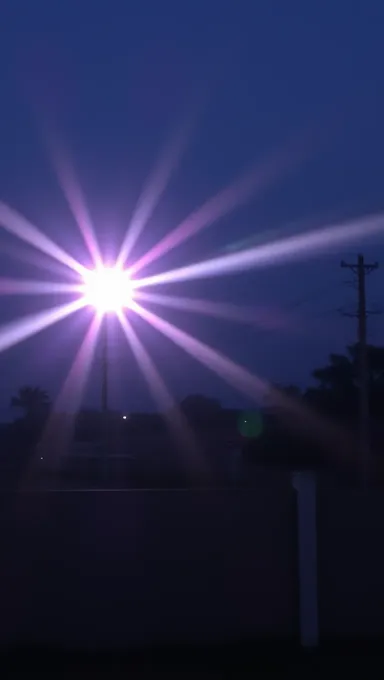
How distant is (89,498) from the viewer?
35.2ft

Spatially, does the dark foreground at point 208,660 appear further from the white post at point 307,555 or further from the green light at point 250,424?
the green light at point 250,424

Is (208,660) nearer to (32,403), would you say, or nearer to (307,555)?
(307,555)

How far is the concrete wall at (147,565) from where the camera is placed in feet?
34.7

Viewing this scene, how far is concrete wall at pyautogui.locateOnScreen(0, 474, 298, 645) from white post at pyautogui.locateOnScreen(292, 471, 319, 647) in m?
0.12

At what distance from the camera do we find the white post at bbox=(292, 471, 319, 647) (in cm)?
1078

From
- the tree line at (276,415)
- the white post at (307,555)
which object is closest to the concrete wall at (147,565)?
the white post at (307,555)

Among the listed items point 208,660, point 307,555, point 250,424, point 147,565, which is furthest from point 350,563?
point 250,424

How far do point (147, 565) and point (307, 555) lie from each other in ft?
5.05

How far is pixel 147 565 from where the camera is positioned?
10742 millimetres

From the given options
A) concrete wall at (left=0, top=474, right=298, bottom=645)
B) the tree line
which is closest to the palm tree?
the tree line

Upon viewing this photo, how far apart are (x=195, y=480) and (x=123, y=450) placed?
42.6ft

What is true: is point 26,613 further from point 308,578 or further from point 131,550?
point 308,578

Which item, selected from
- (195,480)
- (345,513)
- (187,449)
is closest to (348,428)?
(187,449)

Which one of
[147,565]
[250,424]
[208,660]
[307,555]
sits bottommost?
[208,660]
